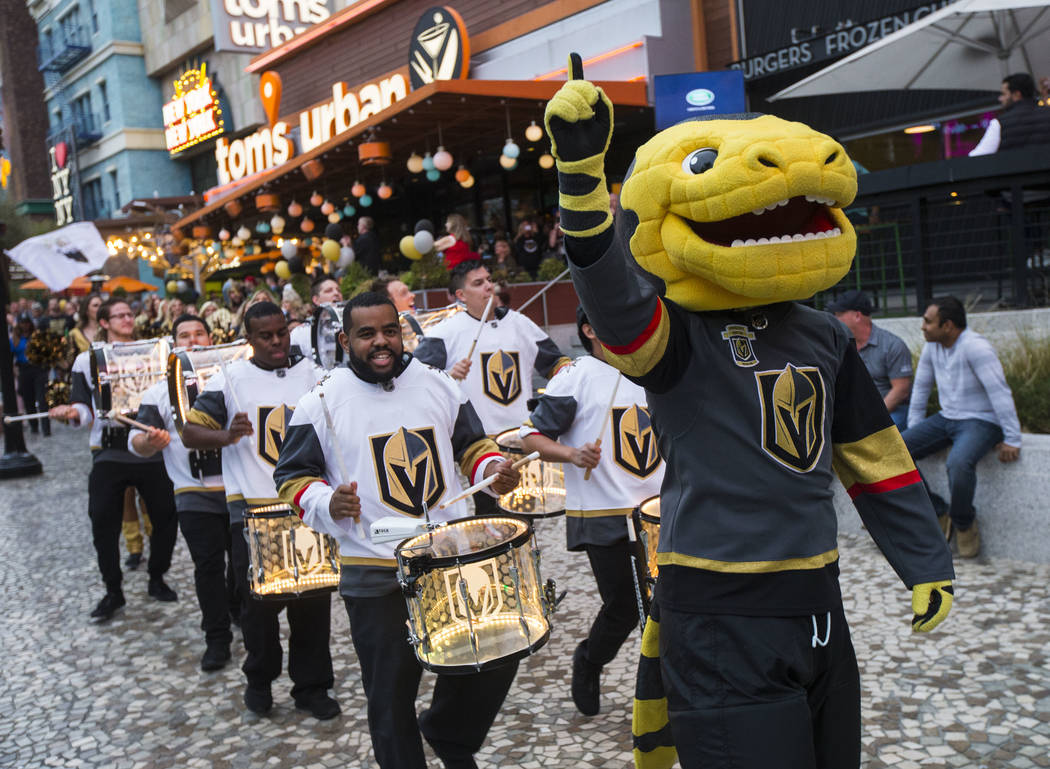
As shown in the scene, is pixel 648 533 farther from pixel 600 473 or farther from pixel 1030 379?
pixel 1030 379

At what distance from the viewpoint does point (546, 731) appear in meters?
4.45

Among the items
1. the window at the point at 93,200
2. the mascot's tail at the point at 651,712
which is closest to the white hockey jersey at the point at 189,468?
the mascot's tail at the point at 651,712

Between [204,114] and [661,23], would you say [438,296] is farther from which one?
[204,114]

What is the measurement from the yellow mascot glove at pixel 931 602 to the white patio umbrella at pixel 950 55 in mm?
8444

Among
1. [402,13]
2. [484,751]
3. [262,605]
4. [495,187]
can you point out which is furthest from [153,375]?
[402,13]

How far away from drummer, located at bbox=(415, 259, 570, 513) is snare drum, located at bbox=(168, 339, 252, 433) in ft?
5.21

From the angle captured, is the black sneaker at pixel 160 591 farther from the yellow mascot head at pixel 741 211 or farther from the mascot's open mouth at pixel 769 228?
the mascot's open mouth at pixel 769 228

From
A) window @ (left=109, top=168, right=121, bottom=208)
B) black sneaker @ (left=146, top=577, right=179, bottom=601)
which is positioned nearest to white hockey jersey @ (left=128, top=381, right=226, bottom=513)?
black sneaker @ (left=146, top=577, right=179, bottom=601)

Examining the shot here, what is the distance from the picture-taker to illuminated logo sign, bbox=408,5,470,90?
17438mm

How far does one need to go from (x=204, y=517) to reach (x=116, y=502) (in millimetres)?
1420

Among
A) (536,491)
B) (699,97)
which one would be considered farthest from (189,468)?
(699,97)

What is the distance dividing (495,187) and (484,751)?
16.5 meters

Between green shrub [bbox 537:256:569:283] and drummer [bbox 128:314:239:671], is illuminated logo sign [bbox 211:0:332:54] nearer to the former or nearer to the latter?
green shrub [bbox 537:256:569:283]

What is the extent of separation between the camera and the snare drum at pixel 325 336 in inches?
221
